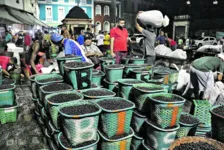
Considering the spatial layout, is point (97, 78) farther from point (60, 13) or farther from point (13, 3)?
point (60, 13)

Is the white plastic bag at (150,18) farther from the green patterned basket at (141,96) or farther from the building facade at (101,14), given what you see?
the building facade at (101,14)

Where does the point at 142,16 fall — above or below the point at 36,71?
above

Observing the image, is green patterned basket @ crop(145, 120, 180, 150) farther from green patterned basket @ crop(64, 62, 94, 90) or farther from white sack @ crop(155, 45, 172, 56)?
white sack @ crop(155, 45, 172, 56)

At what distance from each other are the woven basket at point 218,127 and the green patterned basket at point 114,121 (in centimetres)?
105

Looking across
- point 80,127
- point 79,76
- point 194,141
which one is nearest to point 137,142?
point 194,141

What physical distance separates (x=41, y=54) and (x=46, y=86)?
2.19 meters

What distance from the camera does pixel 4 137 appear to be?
3736 mm

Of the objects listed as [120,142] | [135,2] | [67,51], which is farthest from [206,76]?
[135,2]

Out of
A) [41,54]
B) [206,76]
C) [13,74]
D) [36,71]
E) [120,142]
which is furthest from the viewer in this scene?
[13,74]

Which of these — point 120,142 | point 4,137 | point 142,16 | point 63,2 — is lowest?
point 4,137

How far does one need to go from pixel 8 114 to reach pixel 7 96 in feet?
1.31

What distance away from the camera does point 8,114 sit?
165 inches

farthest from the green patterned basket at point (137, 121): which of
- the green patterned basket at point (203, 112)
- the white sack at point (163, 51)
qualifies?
the white sack at point (163, 51)

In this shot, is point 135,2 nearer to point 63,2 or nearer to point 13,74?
point 63,2
